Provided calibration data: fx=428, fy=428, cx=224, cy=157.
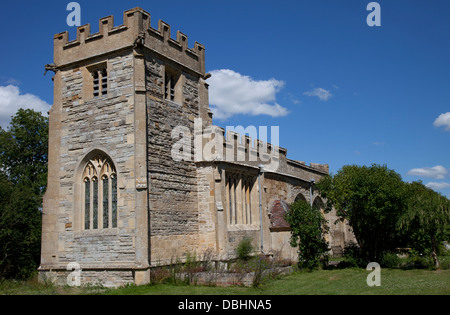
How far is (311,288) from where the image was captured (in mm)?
14086

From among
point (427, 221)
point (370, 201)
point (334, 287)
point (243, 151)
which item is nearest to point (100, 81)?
point (243, 151)

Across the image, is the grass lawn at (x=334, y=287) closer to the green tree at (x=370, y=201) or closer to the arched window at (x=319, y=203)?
the green tree at (x=370, y=201)

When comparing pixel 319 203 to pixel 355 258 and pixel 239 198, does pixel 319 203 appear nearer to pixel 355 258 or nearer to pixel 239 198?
pixel 355 258

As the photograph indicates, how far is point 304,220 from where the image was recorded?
66.8 feet

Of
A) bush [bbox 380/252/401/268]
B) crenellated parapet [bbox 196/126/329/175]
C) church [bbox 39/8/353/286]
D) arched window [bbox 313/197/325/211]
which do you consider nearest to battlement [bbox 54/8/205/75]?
church [bbox 39/8/353/286]

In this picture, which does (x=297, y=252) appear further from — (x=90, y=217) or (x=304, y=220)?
(x=90, y=217)

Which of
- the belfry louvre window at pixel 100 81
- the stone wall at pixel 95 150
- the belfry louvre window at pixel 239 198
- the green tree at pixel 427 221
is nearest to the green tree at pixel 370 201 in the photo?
the green tree at pixel 427 221

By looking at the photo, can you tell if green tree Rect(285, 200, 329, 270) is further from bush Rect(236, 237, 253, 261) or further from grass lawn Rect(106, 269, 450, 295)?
grass lawn Rect(106, 269, 450, 295)

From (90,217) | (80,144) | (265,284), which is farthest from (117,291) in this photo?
(80,144)

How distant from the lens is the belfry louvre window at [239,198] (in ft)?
67.5

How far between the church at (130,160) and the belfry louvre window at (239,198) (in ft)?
1.45

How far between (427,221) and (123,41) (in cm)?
1431

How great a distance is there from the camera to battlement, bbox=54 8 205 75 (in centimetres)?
1662

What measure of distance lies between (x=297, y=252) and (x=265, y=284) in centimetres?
628
